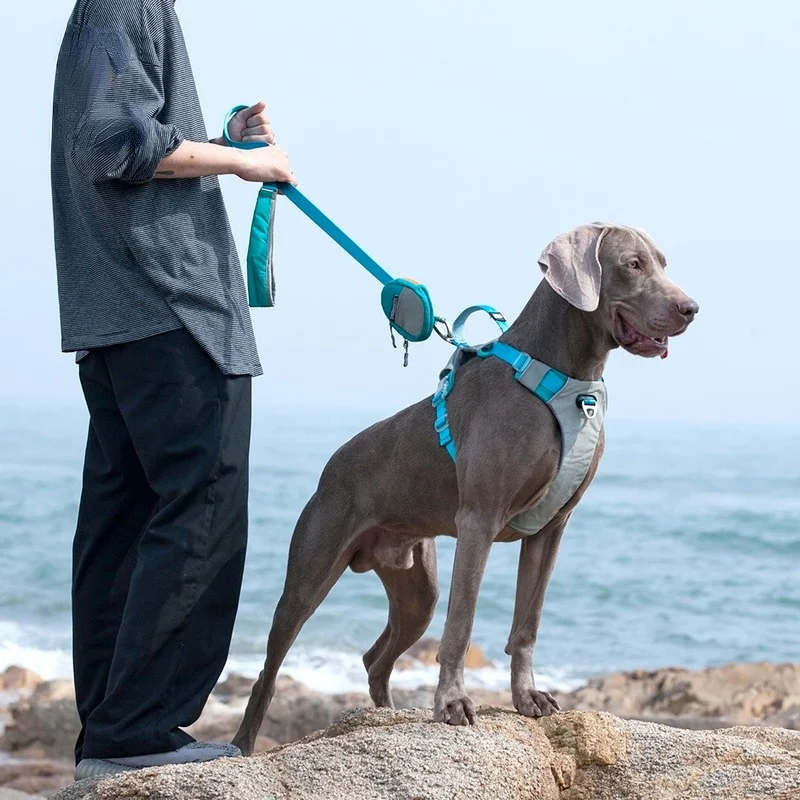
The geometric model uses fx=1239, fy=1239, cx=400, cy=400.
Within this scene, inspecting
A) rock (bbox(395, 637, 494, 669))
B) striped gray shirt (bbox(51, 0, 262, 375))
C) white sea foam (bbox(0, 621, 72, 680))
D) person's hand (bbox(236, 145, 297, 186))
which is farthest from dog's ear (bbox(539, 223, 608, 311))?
white sea foam (bbox(0, 621, 72, 680))

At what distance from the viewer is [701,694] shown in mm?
9383

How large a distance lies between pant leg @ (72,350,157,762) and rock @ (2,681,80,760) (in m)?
4.50

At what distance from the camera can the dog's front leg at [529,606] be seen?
401cm

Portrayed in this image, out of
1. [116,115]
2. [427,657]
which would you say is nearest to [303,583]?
[116,115]

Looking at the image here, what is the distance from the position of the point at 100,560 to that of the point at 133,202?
1150 millimetres

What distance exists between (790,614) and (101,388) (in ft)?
45.3

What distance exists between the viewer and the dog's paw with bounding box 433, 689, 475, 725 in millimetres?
3670

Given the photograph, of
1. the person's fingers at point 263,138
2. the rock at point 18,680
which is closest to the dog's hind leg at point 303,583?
the person's fingers at point 263,138

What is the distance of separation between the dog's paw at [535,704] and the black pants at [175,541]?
97 cm

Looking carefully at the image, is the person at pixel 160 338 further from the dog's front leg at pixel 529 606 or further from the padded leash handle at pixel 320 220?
the dog's front leg at pixel 529 606

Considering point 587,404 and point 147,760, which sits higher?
point 587,404

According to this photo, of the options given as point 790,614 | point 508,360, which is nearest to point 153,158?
point 508,360

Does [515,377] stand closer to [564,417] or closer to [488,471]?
[564,417]

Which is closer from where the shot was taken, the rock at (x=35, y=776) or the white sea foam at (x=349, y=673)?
the rock at (x=35, y=776)
